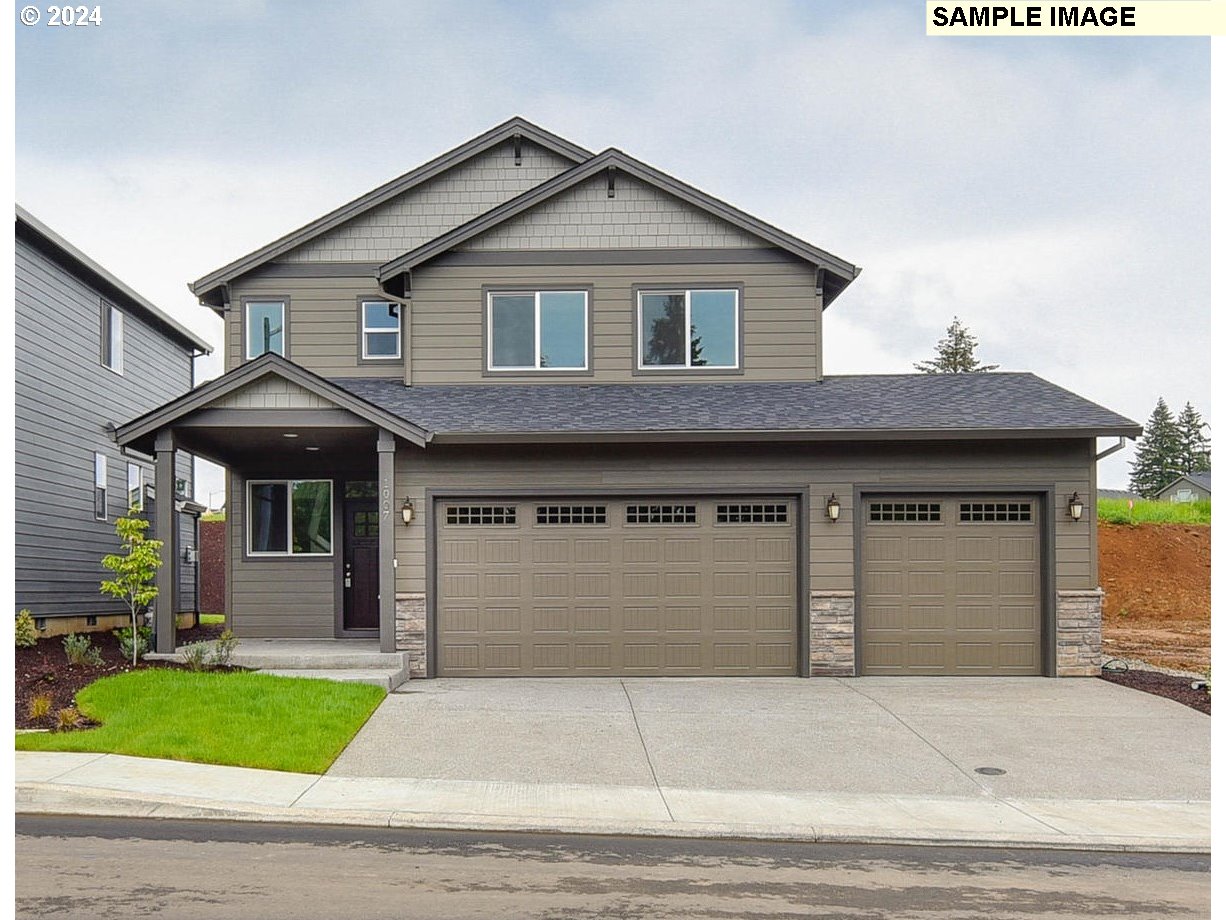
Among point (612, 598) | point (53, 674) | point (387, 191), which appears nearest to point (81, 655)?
point (53, 674)

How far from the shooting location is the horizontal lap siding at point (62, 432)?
1859 cm

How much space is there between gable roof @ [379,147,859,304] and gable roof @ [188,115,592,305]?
1.74 metres

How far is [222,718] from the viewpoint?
10.9 metres

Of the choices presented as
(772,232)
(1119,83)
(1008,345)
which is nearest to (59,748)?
(772,232)

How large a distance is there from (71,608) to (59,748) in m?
11.8

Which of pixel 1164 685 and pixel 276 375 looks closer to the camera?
pixel 276 375

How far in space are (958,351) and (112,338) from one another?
144 ft

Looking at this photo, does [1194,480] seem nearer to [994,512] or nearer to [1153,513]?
[1153,513]

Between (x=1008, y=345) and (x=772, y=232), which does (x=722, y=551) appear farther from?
(x=1008, y=345)

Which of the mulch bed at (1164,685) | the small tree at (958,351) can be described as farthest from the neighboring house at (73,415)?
the small tree at (958,351)

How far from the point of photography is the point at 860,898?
20.4 ft

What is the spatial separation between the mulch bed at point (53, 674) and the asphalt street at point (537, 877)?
13.5ft

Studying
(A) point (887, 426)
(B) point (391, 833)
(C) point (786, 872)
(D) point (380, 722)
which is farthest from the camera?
(A) point (887, 426)

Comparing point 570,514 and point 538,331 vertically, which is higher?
point 538,331
